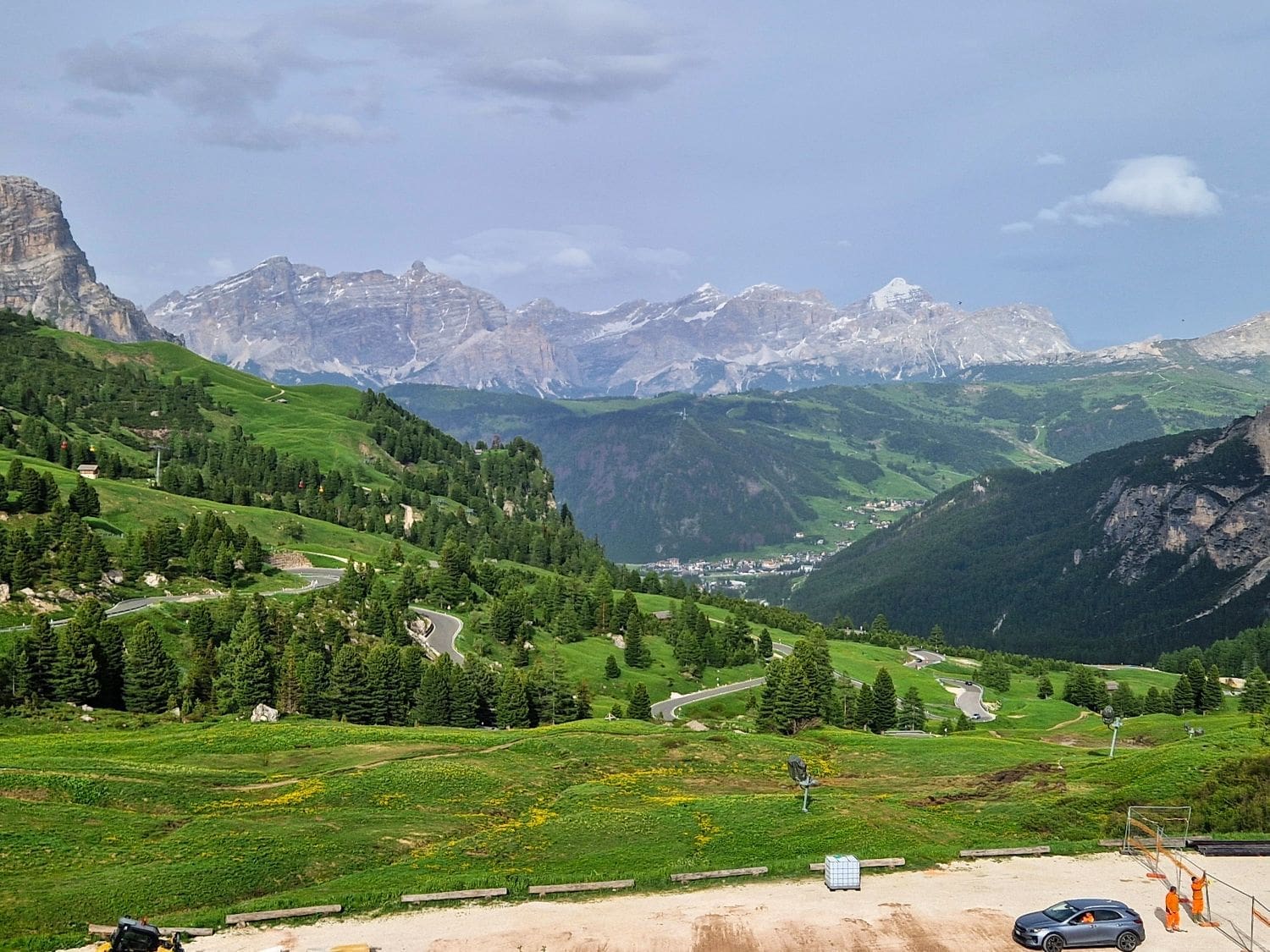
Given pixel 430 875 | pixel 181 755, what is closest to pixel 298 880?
pixel 430 875

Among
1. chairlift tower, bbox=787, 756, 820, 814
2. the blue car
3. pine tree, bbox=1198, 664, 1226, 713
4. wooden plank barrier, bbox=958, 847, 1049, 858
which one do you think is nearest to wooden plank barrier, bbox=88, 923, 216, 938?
chairlift tower, bbox=787, 756, 820, 814

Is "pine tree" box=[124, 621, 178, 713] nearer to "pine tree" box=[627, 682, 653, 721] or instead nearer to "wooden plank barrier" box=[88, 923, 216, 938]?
"wooden plank barrier" box=[88, 923, 216, 938]

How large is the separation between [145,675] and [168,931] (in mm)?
65656

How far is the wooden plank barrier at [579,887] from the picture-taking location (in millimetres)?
46531

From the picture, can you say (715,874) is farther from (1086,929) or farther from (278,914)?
(278,914)

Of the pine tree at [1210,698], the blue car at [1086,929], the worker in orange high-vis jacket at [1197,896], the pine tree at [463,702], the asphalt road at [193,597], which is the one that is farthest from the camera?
the pine tree at [1210,698]

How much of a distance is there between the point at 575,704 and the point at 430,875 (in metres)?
83.2

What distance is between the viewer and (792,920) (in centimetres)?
4322

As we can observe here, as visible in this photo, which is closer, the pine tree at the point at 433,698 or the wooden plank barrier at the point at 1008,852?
the wooden plank barrier at the point at 1008,852

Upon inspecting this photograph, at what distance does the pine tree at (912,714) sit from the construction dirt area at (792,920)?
344 ft

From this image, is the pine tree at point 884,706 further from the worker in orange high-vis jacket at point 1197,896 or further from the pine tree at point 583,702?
the worker in orange high-vis jacket at point 1197,896

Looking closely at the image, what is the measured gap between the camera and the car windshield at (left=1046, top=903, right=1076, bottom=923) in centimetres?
3959

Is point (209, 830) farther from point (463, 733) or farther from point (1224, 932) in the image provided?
point (1224, 932)

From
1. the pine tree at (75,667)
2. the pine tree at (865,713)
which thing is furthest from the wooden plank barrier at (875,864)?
the pine tree at (865,713)
